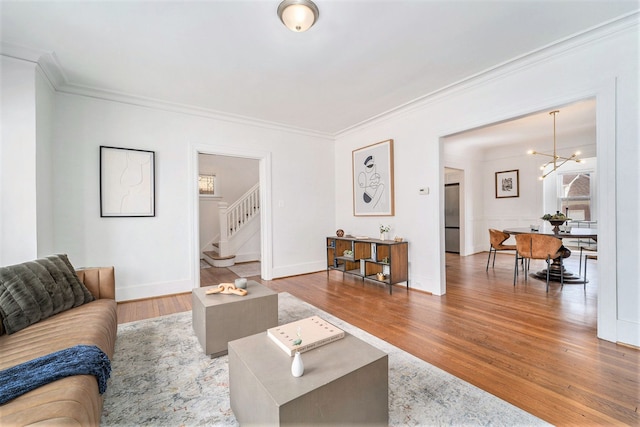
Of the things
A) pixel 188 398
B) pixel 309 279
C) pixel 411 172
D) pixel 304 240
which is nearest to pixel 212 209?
pixel 304 240

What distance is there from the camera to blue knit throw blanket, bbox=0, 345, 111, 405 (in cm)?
112

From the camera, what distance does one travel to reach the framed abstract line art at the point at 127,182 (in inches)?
138

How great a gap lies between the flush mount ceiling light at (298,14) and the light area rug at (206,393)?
269 cm

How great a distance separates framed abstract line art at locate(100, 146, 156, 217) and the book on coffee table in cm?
312

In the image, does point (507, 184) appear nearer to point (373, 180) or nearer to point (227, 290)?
point (373, 180)

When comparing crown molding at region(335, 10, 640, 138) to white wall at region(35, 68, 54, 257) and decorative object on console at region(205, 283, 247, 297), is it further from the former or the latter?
white wall at region(35, 68, 54, 257)

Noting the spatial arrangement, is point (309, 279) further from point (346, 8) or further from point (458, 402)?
point (346, 8)

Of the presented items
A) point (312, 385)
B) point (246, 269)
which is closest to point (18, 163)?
point (312, 385)

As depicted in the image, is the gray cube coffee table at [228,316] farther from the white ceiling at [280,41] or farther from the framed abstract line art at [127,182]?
the white ceiling at [280,41]

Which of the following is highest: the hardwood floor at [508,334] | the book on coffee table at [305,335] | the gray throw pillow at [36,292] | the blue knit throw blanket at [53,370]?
the gray throw pillow at [36,292]

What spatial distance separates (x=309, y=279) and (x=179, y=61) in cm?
358

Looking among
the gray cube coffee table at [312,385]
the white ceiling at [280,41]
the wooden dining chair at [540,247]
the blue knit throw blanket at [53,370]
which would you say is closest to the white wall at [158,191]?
the white ceiling at [280,41]

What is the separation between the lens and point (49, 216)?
3.10 meters

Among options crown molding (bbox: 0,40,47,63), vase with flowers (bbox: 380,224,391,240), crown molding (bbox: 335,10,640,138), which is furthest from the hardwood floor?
crown molding (bbox: 0,40,47,63)
